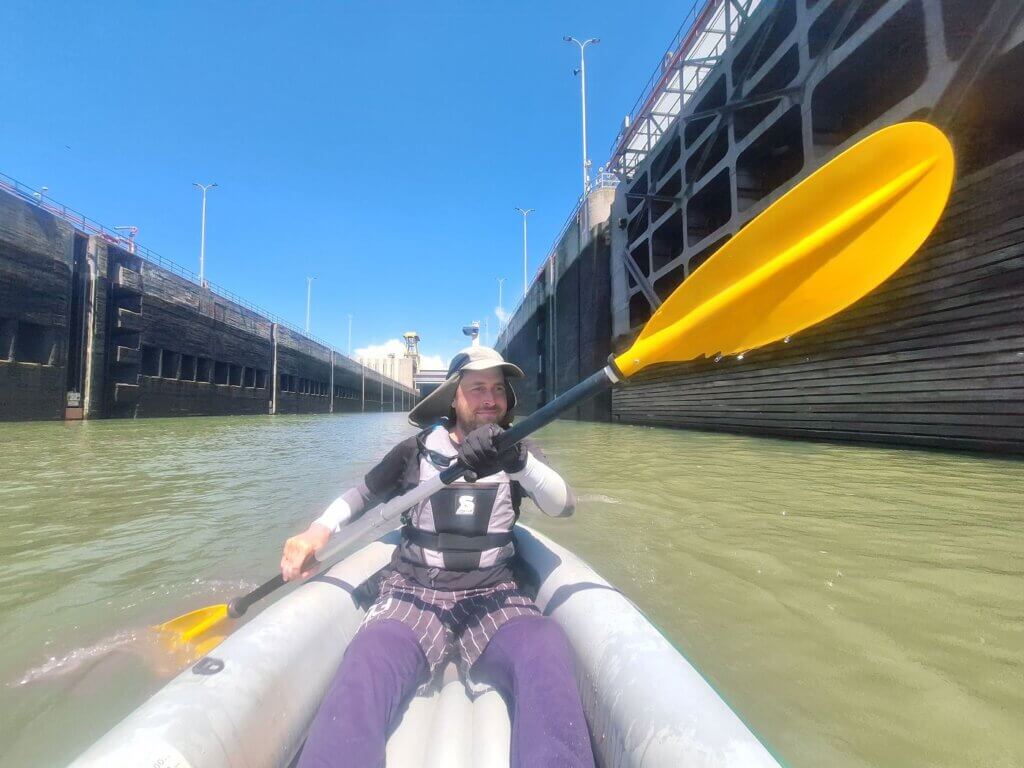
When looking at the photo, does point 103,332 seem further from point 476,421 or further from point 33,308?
point 476,421

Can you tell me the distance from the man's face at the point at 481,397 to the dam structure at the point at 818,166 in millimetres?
1829

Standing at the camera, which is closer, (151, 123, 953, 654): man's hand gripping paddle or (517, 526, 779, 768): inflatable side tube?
(517, 526, 779, 768): inflatable side tube

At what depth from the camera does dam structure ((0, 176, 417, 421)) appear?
50.8 ft

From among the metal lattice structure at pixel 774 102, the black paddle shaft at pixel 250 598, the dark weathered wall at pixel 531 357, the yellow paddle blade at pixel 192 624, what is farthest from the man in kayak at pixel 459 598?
the dark weathered wall at pixel 531 357

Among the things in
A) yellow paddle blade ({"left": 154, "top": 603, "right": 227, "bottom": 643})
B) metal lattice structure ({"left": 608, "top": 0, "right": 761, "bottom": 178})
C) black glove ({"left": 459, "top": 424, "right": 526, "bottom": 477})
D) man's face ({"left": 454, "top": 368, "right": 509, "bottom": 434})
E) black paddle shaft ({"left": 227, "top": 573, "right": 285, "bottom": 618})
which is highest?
metal lattice structure ({"left": 608, "top": 0, "right": 761, "bottom": 178})

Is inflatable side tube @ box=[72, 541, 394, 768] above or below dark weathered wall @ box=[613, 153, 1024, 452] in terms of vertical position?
below

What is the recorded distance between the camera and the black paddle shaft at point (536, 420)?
6.25 ft

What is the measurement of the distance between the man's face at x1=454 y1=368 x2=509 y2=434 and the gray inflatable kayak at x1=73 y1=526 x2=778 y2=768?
77 cm

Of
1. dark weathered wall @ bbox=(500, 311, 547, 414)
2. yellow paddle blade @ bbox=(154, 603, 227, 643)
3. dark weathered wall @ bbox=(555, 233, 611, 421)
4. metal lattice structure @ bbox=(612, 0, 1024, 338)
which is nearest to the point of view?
yellow paddle blade @ bbox=(154, 603, 227, 643)

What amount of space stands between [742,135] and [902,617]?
1286 centimetres

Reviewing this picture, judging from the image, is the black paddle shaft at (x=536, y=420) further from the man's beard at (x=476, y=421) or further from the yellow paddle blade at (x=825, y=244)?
the yellow paddle blade at (x=825, y=244)

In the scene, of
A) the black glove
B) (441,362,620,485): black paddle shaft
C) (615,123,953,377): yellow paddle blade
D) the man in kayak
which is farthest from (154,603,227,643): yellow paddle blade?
(615,123,953,377): yellow paddle blade

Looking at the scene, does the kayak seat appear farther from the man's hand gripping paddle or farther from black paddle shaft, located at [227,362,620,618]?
the man's hand gripping paddle

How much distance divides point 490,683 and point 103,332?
23.5 m
